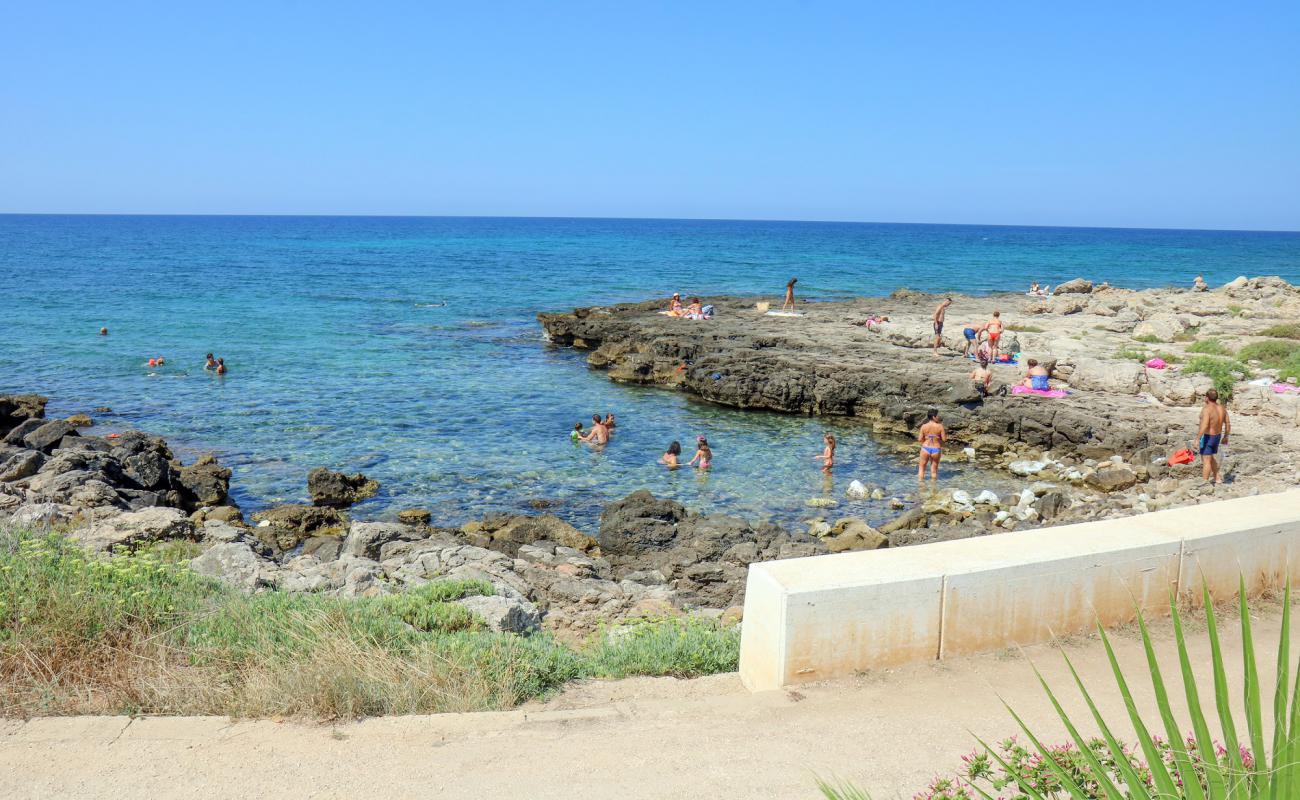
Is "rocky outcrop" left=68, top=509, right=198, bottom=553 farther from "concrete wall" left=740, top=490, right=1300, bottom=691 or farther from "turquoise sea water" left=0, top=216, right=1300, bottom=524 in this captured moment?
"concrete wall" left=740, top=490, right=1300, bottom=691

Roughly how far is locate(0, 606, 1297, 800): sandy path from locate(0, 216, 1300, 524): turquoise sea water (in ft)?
32.4

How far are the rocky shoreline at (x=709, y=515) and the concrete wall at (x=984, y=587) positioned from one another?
296cm

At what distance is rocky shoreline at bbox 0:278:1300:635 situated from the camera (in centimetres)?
1062

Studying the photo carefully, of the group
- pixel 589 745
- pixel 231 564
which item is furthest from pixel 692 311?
pixel 589 745

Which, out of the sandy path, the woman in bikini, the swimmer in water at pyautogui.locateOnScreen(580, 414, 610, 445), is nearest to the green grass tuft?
the sandy path

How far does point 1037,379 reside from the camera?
21.0 m

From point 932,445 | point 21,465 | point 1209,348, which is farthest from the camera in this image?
point 1209,348

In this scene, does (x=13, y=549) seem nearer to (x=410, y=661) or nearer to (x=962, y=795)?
(x=410, y=661)

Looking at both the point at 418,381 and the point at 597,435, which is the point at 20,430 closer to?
the point at 418,381

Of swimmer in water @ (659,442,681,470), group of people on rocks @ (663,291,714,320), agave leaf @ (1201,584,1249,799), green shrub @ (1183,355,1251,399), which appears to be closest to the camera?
agave leaf @ (1201,584,1249,799)

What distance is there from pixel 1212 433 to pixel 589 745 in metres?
13.7

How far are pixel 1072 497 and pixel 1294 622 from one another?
9.59 m

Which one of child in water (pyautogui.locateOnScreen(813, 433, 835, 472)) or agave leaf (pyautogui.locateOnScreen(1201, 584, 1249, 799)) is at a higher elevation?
agave leaf (pyautogui.locateOnScreen(1201, 584, 1249, 799))

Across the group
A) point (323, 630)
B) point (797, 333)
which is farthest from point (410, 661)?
point (797, 333)
